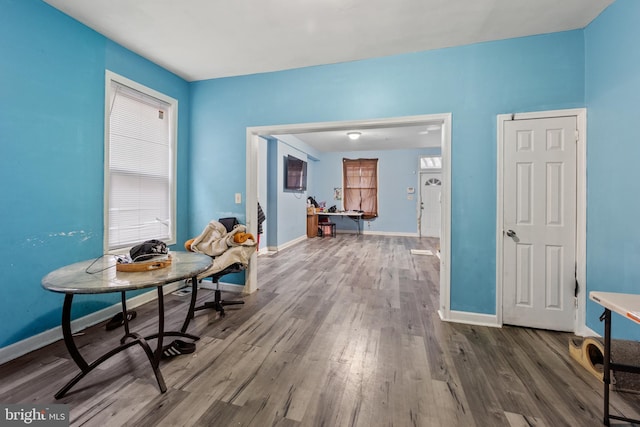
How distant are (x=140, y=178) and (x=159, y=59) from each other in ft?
4.51

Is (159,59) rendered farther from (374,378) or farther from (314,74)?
(374,378)

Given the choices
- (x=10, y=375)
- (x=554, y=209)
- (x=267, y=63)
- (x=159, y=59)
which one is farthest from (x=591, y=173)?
(x=10, y=375)

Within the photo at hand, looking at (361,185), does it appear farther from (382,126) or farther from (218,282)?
(218,282)

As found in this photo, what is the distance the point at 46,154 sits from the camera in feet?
7.04

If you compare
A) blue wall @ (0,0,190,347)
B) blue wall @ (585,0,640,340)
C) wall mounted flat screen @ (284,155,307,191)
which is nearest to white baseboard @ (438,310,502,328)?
blue wall @ (585,0,640,340)

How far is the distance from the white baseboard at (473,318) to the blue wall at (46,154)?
3.49 meters

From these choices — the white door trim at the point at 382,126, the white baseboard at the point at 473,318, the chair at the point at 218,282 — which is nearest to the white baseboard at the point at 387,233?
the white door trim at the point at 382,126

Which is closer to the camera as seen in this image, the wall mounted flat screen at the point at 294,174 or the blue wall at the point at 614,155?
the blue wall at the point at 614,155

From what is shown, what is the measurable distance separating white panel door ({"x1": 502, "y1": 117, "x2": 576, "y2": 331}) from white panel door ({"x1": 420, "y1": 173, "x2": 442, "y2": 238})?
18.9 feet

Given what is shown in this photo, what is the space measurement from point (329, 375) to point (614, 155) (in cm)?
273

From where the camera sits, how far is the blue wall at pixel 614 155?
1.85 meters

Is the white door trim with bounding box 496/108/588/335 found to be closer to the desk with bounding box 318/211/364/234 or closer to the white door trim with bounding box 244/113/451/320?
the white door trim with bounding box 244/113/451/320

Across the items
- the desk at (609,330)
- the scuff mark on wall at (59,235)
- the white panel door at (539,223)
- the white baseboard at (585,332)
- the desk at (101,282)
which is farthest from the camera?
the white panel door at (539,223)

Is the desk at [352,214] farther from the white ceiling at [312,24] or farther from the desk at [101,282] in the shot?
the desk at [101,282]
